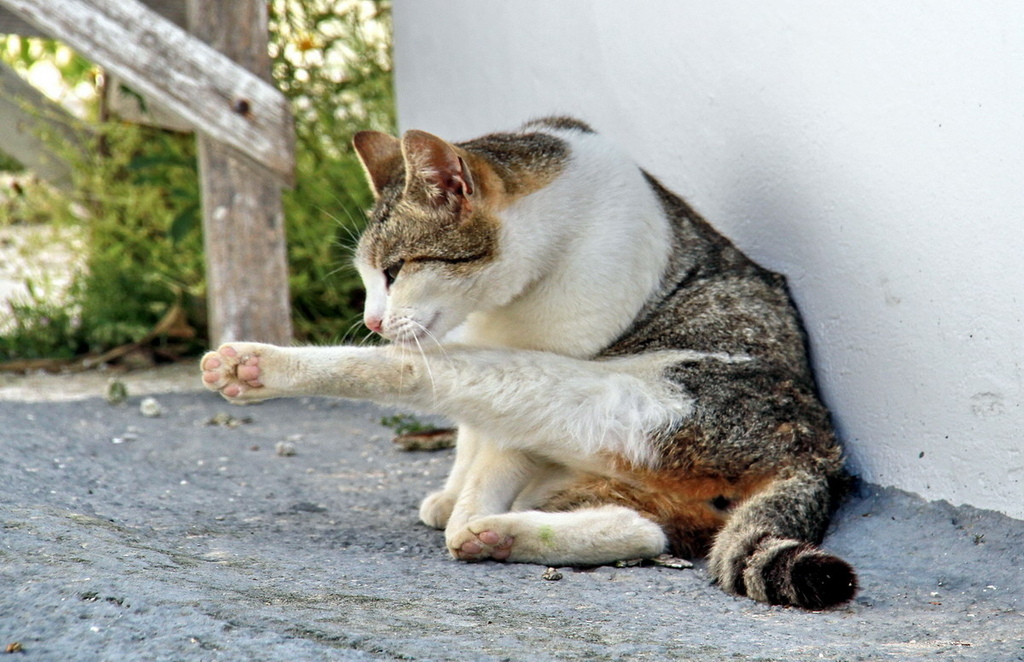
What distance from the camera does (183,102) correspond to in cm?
485

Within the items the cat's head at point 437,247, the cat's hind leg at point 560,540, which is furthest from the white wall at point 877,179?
the cat's head at point 437,247

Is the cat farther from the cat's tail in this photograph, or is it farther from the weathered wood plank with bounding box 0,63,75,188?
the weathered wood plank with bounding box 0,63,75,188

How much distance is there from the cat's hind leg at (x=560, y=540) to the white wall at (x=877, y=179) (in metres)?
0.80

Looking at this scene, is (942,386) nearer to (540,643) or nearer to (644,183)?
(644,183)

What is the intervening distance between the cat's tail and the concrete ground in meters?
0.05

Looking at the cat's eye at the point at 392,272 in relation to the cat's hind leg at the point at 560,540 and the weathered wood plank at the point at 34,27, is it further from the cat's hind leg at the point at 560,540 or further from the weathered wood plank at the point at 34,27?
the weathered wood plank at the point at 34,27

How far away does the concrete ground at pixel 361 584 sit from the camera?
75.7 inches

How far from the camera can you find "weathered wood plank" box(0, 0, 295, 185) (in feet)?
15.3

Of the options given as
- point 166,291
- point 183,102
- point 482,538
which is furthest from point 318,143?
point 482,538

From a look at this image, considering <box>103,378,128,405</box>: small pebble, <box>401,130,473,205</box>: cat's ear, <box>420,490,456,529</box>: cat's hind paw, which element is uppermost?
<box>401,130,473,205</box>: cat's ear

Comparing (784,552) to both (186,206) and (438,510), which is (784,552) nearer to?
(438,510)

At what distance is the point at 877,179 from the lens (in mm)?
2934

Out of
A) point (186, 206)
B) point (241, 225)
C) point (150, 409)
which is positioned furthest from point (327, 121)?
point (150, 409)

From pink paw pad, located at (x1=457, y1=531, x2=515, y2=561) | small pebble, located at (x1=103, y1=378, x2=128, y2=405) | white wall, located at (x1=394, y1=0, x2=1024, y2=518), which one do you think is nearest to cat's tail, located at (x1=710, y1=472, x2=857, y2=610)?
white wall, located at (x1=394, y1=0, x2=1024, y2=518)
